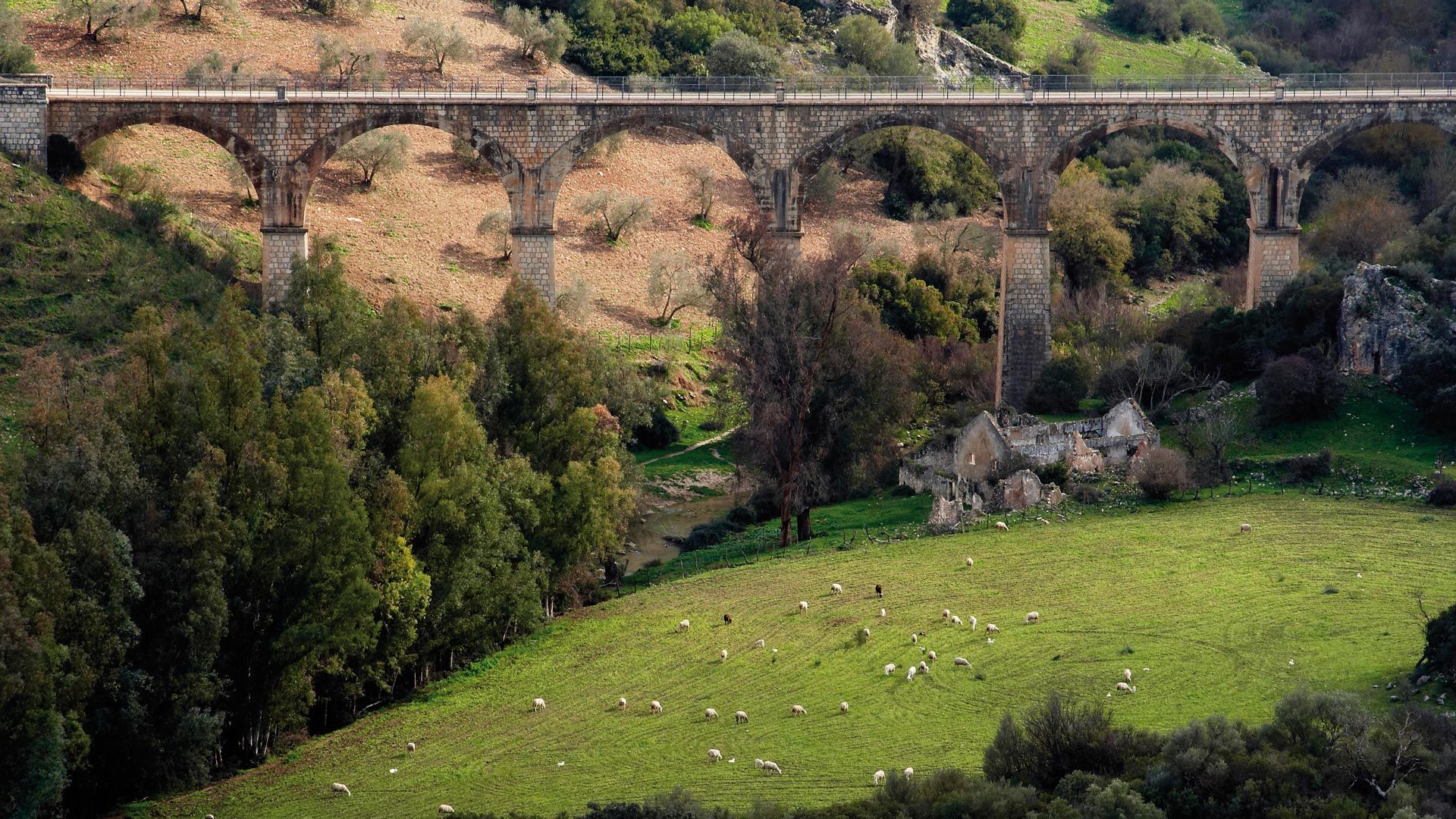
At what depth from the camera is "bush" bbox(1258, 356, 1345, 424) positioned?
171ft

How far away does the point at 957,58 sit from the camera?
90.4m

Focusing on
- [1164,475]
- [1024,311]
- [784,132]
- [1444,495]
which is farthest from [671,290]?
[1444,495]

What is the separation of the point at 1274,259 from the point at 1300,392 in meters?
9.47

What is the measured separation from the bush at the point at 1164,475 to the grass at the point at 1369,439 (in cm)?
332

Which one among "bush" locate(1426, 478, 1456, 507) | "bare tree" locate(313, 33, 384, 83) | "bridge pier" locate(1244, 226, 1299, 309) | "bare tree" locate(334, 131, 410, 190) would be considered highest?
"bare tree" locate(313, 33, 384, 83)

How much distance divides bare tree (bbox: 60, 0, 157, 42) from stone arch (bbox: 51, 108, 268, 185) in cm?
1646

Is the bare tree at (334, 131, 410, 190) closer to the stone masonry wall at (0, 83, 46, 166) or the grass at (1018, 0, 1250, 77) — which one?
the stone masonry wall at (0, 83, 46, 166)

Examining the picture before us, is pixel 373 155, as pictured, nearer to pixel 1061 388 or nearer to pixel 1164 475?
pixel 1061 388

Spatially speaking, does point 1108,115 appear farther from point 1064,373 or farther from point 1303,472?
point 1303,472

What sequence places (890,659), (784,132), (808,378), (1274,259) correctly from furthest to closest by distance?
(1274,259)
(784,132)
(808,378)
(890,659)

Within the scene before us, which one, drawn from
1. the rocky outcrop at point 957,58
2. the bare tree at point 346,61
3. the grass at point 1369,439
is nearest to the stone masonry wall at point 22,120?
the bare tree at point 346,61

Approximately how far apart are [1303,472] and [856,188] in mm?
35042

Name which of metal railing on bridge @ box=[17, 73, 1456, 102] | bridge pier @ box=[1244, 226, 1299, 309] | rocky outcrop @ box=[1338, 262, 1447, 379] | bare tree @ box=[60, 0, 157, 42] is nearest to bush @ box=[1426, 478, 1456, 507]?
rocky outcrop @ box=[1338, 262, 1447, 379]

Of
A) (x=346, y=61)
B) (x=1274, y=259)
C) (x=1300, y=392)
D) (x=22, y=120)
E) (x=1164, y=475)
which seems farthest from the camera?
(x=346, y=61)
